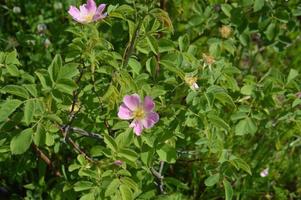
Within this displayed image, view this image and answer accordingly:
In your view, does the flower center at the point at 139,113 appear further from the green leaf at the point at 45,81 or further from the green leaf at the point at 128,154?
the green leaf at the point at 45,81

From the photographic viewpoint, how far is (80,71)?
1678 mm

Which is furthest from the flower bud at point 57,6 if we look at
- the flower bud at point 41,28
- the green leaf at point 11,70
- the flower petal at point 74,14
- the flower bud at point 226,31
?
the green leaf at point 11,70

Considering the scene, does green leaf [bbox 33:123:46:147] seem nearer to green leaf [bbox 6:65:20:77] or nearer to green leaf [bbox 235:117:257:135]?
green leaf [bbox 6:65:20:77]

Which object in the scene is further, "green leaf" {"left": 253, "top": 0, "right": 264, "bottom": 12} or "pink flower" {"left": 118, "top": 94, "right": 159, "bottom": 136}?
"green leaf" {"left": 253, "top": 0, "right": 264, "bottom": 12}

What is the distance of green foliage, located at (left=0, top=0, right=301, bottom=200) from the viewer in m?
1.58

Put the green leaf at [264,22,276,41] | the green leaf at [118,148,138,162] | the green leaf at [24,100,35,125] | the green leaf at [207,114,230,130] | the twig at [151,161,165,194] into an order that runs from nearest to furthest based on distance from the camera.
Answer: the green leaf at [24,100,35,125] → the green leaf at [118,148,138,162] → the green leaf at [207,114,230,130] → the twig at [151,161,165,194] → the green leaf at [264,22,276,41]

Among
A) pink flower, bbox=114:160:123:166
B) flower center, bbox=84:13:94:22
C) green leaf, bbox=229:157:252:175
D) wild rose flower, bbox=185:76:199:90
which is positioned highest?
flower center, bbox=84:13:94:22

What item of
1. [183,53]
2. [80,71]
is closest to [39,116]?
[80,71]

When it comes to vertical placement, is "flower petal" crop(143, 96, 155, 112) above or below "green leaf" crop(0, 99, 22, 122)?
below

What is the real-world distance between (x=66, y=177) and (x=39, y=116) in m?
0.43

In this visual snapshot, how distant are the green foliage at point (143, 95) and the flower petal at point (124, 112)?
0.03 meters

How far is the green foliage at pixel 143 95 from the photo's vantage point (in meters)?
1.58

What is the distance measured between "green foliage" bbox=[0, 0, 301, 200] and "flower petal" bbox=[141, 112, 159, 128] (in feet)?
0.17

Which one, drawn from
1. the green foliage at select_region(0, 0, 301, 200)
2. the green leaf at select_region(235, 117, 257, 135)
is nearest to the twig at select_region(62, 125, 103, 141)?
the green foliage at select_region(0, 0, 301, 200)
